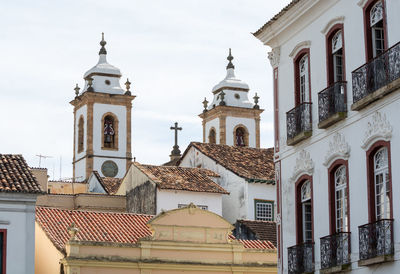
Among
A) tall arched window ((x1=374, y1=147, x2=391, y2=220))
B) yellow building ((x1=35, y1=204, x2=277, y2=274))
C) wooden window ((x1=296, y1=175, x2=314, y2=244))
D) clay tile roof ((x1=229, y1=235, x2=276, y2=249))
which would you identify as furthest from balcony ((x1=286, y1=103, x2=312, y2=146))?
clay tile roof ((x1=229, y1=235, x2=276, y2=249))

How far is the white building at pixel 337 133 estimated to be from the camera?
1734cm

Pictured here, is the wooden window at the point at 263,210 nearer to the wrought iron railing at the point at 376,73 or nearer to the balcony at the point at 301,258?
the balcony at the point at 301,258

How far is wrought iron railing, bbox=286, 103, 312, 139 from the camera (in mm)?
20519

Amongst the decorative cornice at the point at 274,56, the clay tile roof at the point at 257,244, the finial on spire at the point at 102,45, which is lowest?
the clay tile roof at the point at 257,244

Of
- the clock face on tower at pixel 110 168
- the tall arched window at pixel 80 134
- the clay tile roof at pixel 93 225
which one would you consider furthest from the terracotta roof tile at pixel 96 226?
the tall arched window at pixel 80 134

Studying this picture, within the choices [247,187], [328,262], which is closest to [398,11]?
[328,262]

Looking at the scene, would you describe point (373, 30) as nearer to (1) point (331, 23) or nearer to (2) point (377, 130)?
(1) point (331, 23)

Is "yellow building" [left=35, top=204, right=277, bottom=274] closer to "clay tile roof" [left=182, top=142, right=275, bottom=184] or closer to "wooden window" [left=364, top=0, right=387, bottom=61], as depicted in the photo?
"clay tile roof" [left=182, top=142, right=275, bottom=184]

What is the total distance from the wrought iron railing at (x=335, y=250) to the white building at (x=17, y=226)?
8.29m

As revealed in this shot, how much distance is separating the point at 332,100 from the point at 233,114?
175 feet

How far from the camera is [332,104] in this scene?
63.6 ft

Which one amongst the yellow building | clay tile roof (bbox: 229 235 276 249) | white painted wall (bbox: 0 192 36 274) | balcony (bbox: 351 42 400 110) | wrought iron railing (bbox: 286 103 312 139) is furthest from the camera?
clay tile roof (bbox: 229 235 276 249)

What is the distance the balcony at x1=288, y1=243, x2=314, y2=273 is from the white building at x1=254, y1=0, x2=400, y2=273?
20mm

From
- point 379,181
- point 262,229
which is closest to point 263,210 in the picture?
point 262,229
